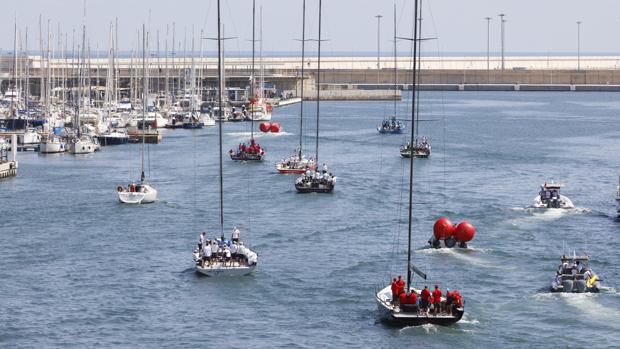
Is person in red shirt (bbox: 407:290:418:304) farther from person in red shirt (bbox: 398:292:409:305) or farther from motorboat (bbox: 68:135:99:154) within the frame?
motorboat (bbox: 68:135:99:154)

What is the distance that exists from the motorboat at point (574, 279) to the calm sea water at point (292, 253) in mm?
515

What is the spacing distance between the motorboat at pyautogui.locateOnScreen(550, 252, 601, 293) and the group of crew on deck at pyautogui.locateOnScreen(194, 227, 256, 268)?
13.8 metres

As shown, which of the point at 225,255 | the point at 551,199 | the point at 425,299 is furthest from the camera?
the point at 551,199

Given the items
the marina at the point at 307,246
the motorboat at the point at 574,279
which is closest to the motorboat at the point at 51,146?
the marina at the point at 307,246

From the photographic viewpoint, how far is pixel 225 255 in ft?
206

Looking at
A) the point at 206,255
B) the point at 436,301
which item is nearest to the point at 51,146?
the point at 206,255

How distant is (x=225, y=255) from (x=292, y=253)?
854cm

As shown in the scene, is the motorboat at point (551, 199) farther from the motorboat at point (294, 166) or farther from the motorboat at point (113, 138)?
the motorboat at point (113, 138)

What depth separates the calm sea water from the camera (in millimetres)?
53781

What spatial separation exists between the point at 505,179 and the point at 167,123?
70593mm

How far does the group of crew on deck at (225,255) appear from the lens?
62.4m

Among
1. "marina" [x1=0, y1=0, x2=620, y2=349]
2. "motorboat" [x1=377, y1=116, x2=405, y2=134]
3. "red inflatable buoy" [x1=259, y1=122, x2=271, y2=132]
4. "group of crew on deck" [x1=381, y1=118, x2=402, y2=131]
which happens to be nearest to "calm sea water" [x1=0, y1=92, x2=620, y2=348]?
"marina" [x1=0, y1=0, x2=620, y2=349]

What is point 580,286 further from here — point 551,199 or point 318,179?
point 318,179

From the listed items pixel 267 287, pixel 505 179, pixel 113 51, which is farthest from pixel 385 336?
A: pixel 113 51
